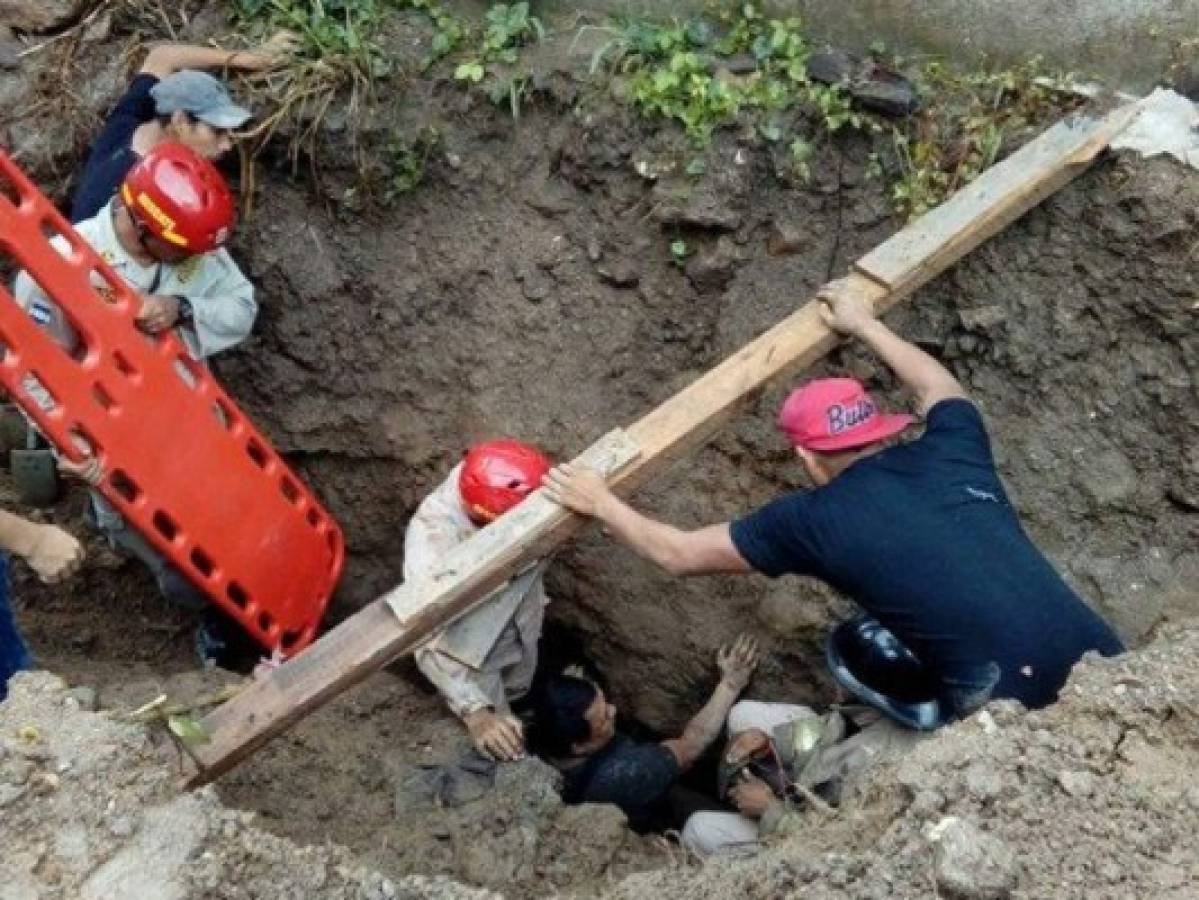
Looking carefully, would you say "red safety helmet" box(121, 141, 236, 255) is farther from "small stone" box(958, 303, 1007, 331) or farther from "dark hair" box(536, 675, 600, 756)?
"small stone" box(958, 303, 1007, 331)

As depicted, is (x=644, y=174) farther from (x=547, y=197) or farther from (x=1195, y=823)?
(x=1195, y=823)

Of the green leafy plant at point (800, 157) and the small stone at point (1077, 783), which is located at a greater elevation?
the green leafy plant at point (800, 157)

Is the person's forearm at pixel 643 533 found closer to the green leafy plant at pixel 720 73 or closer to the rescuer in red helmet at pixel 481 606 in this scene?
the rescuer in red helmet at pixel 481 606

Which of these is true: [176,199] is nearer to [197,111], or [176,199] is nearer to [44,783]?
[197,111]

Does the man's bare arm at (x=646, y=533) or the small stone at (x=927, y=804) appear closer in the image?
the small stone at (x=927, y=804)

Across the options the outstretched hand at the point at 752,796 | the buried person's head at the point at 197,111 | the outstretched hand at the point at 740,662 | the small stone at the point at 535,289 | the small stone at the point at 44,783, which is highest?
the buried person's head at the point at 197,111

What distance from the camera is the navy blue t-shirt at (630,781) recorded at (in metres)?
4.63

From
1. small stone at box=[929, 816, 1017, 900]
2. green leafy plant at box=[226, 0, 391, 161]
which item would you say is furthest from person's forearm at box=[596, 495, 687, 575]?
green leafy plant at box=[226, 0, 391, 161]

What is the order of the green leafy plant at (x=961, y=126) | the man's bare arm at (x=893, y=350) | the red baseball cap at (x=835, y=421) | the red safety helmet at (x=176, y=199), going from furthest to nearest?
the green leafy plant at (x=961, y=126) → the red safety helmet at (x=176, y=199) → the man's bare arm at (x=893, y=350) → the red baseball cap at (x=835, y=421)

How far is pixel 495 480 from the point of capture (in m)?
4.24

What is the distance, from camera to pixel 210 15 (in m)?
5.32

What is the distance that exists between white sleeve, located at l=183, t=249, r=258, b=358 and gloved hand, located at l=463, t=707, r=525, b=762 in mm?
1433

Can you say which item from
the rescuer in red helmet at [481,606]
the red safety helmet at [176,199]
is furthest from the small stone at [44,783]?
the red safety helmet at [176,199]

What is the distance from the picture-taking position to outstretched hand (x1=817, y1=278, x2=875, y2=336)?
158 inches
